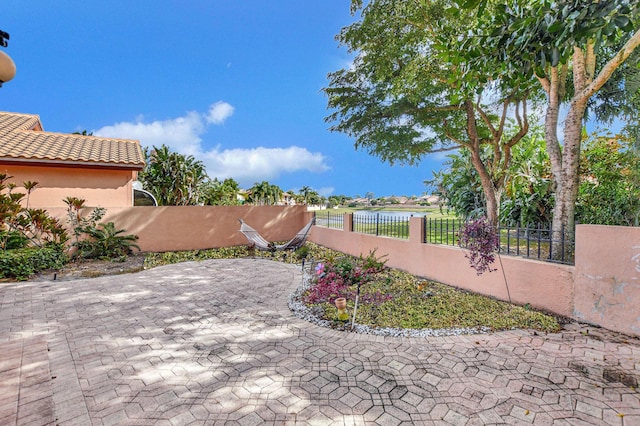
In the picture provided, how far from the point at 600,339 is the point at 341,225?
7053 millimetres

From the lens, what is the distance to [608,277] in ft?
11.7

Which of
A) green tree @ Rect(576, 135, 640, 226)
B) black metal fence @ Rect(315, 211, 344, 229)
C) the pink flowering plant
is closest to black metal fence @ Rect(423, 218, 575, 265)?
the pink flowering plant

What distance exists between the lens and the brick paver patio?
2182 millimetres

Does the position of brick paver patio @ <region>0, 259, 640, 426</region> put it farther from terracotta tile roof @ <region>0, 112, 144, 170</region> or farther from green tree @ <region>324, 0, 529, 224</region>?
terracotta tile roof @ <region>0, 112, 144, 170</region>

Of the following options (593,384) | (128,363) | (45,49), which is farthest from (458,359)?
(45,49)

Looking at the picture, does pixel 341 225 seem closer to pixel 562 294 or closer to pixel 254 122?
pixel 562 294

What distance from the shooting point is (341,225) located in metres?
9.85

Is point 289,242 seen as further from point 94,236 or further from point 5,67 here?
point 5,67

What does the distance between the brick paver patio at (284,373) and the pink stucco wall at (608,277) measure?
0.79 ft

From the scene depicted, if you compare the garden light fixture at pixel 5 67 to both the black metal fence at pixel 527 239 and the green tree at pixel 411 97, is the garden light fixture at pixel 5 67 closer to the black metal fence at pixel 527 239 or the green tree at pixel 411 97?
the black metal fence at pixel 527 239

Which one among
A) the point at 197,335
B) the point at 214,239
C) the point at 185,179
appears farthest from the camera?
the point at 185,179

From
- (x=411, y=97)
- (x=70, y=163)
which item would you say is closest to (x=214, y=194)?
(x=70, y=163)

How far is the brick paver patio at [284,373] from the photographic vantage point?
2.18 m

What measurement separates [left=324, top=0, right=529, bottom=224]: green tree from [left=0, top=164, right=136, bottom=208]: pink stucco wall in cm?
827
